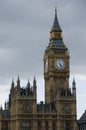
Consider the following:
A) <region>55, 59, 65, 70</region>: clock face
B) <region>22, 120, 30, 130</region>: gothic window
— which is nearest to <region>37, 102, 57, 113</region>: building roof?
<region>22, 120, 30, 130</region>: gothic window

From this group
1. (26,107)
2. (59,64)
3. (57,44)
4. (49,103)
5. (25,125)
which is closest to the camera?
(25,125)

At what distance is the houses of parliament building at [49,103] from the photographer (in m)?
127

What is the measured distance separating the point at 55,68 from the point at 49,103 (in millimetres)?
9576

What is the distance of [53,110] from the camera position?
129375mm

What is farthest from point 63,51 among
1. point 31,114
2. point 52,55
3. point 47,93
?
point 31,114

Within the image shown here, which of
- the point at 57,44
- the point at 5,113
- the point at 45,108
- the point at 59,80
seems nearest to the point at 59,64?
the point at 59,80

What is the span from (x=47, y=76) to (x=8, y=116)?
16.1 meters

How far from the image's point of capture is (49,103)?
13375 centimetres

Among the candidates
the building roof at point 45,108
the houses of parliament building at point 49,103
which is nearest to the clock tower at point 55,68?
the houses of parliament building at point 49,103

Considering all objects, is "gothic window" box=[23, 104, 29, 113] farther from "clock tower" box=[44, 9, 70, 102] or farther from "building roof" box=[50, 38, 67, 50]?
"building roof" box=[50, 38, 67, 50]

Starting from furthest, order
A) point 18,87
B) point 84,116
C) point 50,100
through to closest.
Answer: point 84,116
point 50,100
point 18,87

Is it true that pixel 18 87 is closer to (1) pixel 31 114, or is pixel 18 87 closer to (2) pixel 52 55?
(1) pixel 31 114

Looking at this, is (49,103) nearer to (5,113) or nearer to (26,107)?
(26,107)

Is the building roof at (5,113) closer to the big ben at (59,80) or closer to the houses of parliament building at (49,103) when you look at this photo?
the houses of parliament building at (49,103)
